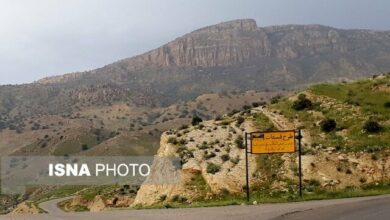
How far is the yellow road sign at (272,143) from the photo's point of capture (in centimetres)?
3172

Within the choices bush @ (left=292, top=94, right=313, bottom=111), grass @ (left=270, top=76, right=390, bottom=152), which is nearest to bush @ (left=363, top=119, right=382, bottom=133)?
grass @ (left=270, top=76, right=390, bottom=152)

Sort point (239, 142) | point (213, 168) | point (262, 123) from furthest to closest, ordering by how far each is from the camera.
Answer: point (262, 123) → point (239, 142) → point (213, 168)

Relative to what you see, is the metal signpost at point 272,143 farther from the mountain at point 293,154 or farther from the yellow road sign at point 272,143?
the mountain at point 293,154

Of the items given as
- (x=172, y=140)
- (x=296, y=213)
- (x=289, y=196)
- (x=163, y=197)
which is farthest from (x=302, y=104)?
(x=296, y=213)

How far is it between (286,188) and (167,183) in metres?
13.2

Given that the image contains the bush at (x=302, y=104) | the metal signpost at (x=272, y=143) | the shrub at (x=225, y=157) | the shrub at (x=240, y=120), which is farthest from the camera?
the bush at (x=302, y=104)

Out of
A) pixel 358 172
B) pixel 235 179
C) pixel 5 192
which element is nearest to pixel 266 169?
pixel 235 179

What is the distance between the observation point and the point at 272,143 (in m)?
31.7

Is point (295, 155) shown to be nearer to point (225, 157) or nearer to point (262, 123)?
point (225, 157)

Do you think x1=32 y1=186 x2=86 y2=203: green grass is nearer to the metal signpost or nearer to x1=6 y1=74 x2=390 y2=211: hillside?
x1=6 y1=74 x2=390 y2=211: hillside

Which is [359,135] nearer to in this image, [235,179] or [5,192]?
[235,179]

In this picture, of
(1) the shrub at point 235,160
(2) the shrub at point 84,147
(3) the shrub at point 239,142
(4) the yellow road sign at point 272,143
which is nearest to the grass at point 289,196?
(4) the yellow road sign at point 272,143

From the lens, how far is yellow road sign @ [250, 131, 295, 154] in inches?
1249

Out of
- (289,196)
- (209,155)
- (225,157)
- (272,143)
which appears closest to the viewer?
(272,143)
